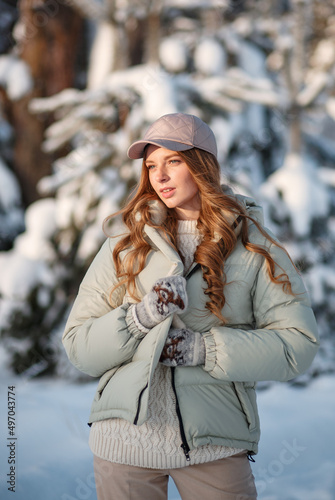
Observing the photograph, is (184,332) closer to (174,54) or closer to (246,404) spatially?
(246,404)

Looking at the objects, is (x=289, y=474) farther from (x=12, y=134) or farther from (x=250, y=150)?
(x=12, y=134)

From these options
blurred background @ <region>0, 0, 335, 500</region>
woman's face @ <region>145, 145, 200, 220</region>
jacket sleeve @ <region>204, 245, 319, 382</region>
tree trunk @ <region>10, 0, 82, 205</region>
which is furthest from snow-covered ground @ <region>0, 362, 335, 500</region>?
tree trunk @ <region>10, 0, 82, 205</region>

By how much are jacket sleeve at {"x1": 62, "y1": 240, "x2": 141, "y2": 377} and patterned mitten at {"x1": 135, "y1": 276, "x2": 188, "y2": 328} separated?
69mm

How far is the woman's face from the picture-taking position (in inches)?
71.0

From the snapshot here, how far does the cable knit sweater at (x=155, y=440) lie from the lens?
162cm

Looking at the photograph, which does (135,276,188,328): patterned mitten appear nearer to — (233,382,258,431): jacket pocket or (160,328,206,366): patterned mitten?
(160,328,206,366): patterned mitten

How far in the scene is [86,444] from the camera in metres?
3.74

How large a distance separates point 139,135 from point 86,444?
286 cm

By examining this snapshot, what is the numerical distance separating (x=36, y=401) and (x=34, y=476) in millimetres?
1420

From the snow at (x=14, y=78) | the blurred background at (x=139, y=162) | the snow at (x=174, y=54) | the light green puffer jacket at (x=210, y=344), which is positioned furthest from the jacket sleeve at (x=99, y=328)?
the snow at (x=14, y=78)

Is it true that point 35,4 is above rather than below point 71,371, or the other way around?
above

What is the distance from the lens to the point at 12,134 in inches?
249

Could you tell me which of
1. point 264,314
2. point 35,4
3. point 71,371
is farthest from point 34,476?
point 35,4

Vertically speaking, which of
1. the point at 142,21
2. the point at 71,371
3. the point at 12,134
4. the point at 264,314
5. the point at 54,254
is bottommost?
the point at 71,371
